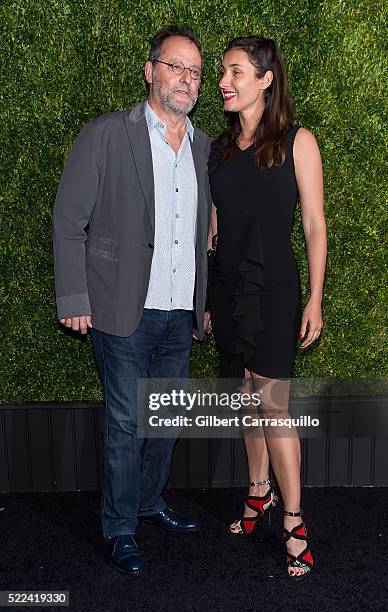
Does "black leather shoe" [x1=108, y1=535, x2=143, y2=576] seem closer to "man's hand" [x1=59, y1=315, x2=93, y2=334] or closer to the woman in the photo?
the woman

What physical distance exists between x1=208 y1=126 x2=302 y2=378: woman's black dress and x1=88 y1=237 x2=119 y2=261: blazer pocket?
0.40 meters

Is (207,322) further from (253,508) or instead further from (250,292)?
(253,508)

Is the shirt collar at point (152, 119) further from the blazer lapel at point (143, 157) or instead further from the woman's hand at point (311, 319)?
the woman's hand at point (311, 319)

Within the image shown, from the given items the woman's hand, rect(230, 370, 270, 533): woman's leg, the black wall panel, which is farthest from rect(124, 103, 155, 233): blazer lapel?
the black wall panel

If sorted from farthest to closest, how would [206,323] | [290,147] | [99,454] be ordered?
[99,454]
[206,323]
[290,147]

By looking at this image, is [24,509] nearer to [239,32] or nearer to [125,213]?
[125,213]

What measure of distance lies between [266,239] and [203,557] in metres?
1.28

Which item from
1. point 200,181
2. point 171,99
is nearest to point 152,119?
point 171,99

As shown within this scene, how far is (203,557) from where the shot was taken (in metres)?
2.67

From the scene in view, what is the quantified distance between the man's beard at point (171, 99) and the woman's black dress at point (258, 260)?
232 mm

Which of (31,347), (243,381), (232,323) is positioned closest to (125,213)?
(232,323)

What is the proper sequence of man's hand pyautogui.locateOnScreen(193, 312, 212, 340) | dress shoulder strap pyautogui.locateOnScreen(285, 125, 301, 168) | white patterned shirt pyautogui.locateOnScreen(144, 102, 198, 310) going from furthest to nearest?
man's hand pyautogui.locateOnScreen(193, 312, 212, 340)
white patterned shirt pyautogui.locateOnScreen(144, 102, 198, 310)
dress shoulder strap pyautogui.locateOnScreen(285, 125, 301, 168)

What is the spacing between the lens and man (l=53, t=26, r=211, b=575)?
2.40 m

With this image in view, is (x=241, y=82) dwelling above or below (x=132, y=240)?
above
